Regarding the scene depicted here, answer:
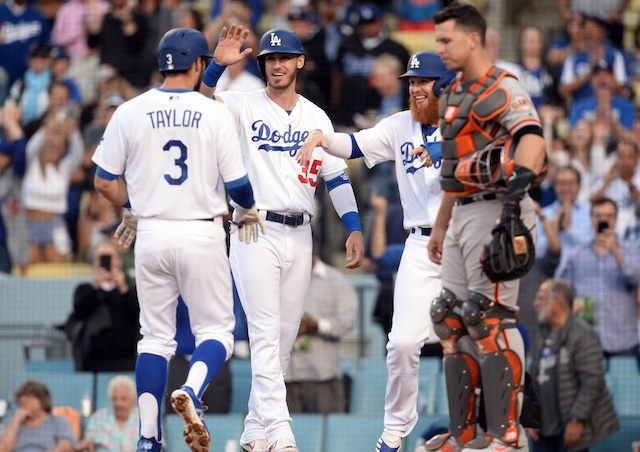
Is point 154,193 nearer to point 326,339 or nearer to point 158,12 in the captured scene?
point 326,339

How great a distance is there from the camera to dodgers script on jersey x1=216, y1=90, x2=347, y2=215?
7223 mm

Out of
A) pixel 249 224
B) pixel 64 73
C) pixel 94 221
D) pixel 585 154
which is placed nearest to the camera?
pixel 249 224

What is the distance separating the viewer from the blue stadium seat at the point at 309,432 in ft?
31.3

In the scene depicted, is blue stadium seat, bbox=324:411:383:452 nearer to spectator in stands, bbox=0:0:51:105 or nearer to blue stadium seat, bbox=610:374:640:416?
blue stadium seat, bbox=610:374:640:416

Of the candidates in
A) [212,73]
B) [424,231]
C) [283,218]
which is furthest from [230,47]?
[424,231]

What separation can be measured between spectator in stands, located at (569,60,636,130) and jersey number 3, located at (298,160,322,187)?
5125 mm

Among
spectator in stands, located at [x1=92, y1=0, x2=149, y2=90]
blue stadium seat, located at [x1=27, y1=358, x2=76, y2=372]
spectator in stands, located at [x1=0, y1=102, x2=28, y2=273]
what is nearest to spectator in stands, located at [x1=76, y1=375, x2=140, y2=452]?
blue stadium seat, located at [x1=27, y1=358, x2=76, y2=372]

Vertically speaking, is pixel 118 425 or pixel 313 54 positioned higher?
pixel 313 54

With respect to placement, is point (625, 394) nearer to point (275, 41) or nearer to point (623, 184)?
point (623, 184)

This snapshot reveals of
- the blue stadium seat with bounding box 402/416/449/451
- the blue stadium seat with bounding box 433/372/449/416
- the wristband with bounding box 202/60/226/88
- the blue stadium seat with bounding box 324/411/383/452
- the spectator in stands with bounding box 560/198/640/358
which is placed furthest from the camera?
the spectator in stands with bounding box 560/198/640/358

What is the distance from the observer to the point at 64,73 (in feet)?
44.4

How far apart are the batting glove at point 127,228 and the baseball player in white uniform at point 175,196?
213mm

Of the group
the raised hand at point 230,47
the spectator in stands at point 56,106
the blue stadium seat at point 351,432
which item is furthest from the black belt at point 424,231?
the spectator in stands at point 56,106

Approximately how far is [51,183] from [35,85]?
4.74ft
